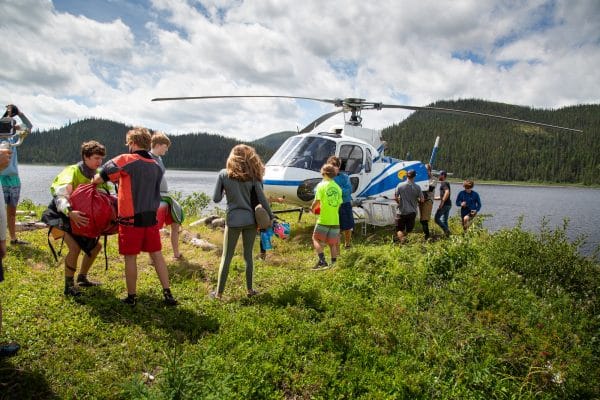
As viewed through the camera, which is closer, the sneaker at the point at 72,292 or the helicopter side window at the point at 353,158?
the sneaker at the point at 72,292

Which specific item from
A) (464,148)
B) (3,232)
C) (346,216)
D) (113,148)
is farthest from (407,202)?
(113,148)

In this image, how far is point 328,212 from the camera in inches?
264

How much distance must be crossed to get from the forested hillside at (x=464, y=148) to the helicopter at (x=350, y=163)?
9751 centimetres

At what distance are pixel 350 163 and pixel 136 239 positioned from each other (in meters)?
7.33

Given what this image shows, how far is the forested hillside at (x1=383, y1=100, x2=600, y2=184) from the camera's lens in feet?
407

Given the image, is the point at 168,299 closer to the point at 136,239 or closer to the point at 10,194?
the point at 136,239

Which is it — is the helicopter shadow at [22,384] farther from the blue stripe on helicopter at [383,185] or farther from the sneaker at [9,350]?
the blue stripe on helicopter at [383,185]

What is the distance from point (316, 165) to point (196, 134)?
16963cm

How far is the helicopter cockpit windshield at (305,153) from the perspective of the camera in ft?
31.2

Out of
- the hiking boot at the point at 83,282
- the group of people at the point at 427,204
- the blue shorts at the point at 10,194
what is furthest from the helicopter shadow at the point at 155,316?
the group of people at the point at 427,204

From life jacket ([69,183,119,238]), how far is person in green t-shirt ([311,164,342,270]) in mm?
3611

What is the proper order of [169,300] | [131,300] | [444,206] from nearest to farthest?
[131,300], [169,300], [444,206]

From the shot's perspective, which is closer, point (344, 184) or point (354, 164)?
point (344, 184)

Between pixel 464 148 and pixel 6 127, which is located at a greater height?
pixel 464 148
